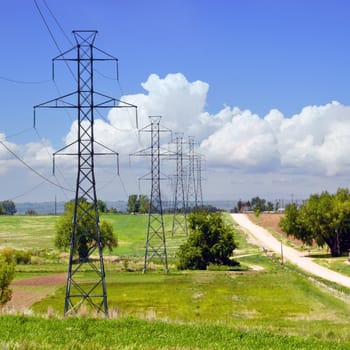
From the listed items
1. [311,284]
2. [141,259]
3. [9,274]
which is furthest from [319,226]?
[9,274]

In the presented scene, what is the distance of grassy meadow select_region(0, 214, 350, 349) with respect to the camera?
29234 mm

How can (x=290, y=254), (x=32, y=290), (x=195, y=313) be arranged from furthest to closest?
1. (x=290, y=254)
2. (x=32, y=290)
3. (x=195, y=313)

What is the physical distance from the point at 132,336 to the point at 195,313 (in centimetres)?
2121

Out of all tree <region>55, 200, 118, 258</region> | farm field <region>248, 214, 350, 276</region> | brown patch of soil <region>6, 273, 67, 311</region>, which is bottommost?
brown patch of soil <region>6, 273, 67, 311</region>

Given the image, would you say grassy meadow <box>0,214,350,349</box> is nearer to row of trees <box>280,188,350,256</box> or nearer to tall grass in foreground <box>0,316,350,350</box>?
tall grass in foreground <box>0,316,350,350</box>

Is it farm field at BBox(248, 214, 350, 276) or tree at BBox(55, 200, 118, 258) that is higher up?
tree at BBox(55, 200, 118, 258)

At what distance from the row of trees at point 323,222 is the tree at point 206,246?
927 inches

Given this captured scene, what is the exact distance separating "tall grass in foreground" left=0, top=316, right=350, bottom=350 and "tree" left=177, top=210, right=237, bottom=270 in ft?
187

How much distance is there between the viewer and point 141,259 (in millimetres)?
106000

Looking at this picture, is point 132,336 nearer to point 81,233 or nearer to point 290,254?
point 290,254

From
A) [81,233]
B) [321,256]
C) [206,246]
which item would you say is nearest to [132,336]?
[206,246]

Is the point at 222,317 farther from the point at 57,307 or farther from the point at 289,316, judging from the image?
the point at 57,307

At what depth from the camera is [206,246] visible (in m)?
91.1

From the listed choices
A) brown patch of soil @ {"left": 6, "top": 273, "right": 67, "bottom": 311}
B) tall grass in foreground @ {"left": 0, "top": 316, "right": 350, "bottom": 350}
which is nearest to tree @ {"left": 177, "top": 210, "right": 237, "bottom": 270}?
brown patch of soil @ {"left": 6, "top": 273, "right": 67, "bottom": 311}
